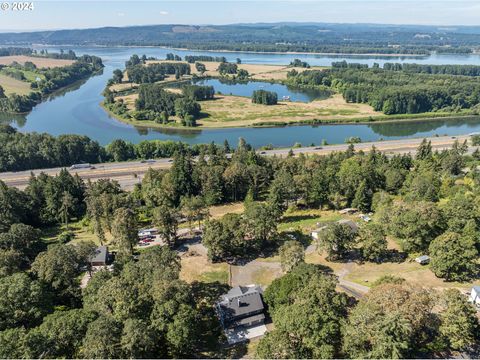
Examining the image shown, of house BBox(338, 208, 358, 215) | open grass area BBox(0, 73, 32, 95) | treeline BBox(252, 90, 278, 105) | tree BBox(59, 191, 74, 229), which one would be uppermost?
open grass area BBox(0, 73, 32, 95)

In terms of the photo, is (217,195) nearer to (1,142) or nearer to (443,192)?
(443,192)

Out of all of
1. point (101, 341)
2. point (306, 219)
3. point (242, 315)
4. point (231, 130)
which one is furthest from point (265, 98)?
point (101, 341)

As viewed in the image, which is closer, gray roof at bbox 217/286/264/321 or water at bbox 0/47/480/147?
gray roof at bbox 217/286/264/321

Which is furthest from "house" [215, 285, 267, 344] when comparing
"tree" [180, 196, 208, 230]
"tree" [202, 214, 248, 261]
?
"tree" [180, 196, 208, 230]

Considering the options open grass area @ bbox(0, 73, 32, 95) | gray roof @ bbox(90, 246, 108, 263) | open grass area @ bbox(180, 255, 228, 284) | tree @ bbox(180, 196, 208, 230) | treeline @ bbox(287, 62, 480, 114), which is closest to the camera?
open grass area @ bbox(180, 255, 228, 284)

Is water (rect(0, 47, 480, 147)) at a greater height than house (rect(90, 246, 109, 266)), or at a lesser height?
greater

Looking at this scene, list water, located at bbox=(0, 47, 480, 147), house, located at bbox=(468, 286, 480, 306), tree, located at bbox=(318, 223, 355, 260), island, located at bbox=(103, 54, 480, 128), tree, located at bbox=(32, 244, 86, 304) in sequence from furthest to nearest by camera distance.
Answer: island, located at bbox=(103, 54, 480, 128) → water, located at bbox=(0, 47, 480, 147) → tree, located at bbox=(318, 223, 355, 260) → tree, located at bbox=(32, 244, 86, 304) → house, located at bbox=(468, 286, 480, 306)

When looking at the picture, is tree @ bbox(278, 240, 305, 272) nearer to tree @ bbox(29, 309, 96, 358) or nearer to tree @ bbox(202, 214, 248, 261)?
tree @ bbox(202, 214, 248, 261)

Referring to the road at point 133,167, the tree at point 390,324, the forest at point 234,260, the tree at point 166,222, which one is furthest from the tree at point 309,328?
the road at point 133,167
